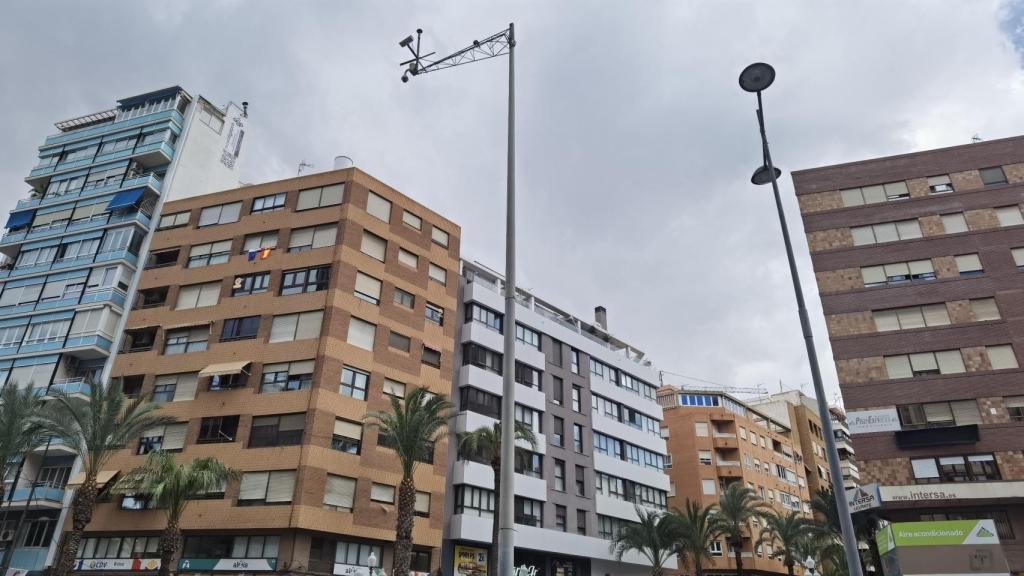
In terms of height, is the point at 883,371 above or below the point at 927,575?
above

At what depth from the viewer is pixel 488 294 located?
4600cm

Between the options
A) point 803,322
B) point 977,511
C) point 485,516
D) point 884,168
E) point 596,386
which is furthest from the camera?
point 596,386

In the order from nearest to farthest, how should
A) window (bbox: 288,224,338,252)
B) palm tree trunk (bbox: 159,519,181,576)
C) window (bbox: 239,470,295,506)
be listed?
palm tree trunk (bbox: 159,519,181,576) < window (bbox: 239,470,295,506) < window (bbox: 288,224,338,252)

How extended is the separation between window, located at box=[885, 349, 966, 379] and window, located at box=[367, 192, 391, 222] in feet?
94.8

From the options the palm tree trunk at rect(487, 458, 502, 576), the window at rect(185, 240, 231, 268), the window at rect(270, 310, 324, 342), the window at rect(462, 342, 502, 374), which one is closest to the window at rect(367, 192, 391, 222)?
the window at rect(270, 310, 324, 342)

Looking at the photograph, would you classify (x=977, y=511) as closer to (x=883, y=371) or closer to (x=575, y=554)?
(x=883, y=371)

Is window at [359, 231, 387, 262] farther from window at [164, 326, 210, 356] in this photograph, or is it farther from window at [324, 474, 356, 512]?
window at [324, 474, 356, 512]

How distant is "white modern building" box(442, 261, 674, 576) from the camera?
Result: 1608 inches

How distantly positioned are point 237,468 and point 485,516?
13.9 metres

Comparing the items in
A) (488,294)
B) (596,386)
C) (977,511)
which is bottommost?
(977,511)

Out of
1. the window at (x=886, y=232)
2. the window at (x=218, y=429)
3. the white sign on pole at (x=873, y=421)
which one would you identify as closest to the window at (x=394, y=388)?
the window at (x=218, y=429)

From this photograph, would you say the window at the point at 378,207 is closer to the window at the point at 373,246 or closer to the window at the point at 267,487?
the window at the point at 373,246

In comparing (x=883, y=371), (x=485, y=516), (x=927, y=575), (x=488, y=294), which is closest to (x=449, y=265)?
(x=488, y=294)

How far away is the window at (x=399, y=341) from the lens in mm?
39188
